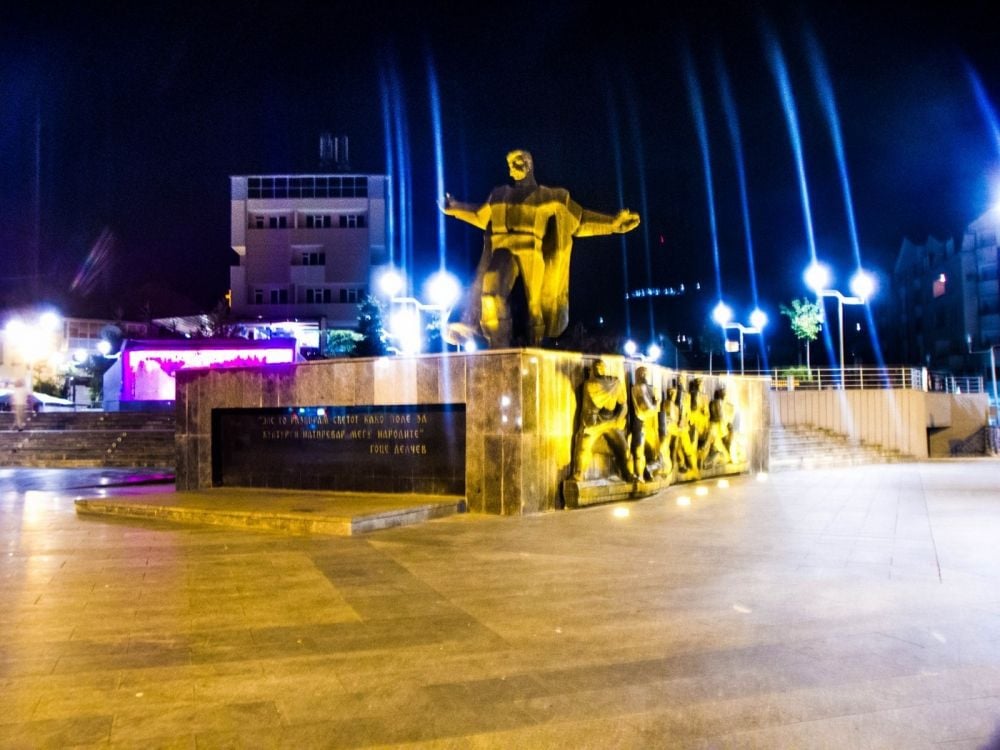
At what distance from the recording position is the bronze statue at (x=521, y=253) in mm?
13039

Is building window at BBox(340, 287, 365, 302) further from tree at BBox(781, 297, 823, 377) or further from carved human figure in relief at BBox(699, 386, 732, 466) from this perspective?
carved human figure in relief at BBox(699, 386, 732, 466)

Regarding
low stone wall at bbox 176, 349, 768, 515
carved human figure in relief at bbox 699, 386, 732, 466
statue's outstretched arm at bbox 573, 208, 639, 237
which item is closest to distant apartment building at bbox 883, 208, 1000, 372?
carved human figure in relief at bbox 699, 386, 732, 466

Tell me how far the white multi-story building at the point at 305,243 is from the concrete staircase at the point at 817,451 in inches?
1471

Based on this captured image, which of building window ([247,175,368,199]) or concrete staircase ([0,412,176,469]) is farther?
building window ([247,175,368,199])

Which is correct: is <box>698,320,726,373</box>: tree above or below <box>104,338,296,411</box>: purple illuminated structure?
above

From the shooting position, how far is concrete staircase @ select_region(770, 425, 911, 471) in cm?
2223

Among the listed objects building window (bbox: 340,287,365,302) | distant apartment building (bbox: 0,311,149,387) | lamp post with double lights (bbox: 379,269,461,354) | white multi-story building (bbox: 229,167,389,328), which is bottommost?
lamp post with double lights (bbox: 379,269,461,354)

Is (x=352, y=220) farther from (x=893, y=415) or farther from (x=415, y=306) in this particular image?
(x=893, y=415)

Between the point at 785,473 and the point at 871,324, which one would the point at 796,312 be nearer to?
the point at 871,324

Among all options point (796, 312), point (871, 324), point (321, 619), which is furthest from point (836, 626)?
point (871, 324)

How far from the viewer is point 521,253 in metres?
13.1

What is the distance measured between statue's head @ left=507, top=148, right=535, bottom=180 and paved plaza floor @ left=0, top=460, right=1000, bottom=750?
5781 mm

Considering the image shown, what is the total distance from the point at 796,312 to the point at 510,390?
3969 centimetres

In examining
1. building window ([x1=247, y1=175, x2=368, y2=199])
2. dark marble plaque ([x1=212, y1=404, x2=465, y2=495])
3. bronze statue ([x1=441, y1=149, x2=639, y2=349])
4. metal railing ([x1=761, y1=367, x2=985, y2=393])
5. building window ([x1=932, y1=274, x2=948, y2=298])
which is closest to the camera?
dark marble plaque ([x1=212, y1=404, x2=465, y2=495])
